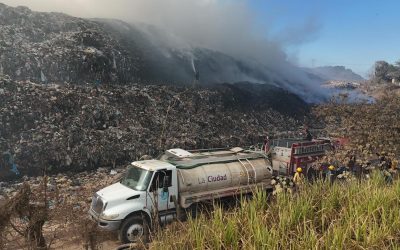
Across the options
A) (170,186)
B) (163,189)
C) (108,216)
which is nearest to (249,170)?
(170,186)

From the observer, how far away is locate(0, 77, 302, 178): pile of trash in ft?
53.5

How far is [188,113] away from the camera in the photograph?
22828mm

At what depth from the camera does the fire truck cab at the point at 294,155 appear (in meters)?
15.5

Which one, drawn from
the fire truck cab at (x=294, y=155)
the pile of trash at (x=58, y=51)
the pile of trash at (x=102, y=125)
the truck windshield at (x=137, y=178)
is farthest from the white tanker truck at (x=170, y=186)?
the pile of trash at (x=58, y=51)

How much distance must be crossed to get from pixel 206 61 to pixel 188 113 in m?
10.8

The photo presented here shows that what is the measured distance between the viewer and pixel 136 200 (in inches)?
395

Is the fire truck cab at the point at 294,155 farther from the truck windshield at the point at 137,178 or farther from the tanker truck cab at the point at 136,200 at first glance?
the truck windshield at the point at 137,178

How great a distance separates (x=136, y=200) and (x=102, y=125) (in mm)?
9747

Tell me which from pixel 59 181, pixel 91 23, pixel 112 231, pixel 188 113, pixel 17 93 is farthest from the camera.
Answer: pixel 91 23

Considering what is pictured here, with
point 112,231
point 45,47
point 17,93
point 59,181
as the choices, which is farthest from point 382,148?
point 45,47

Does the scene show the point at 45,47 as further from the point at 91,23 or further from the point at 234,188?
the point at 234,188

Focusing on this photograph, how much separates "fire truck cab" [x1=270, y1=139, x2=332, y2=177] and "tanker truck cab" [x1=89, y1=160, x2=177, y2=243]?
6050mm

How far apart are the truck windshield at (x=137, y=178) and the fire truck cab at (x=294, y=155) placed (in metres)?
6.43

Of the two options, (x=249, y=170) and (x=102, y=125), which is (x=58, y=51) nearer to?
(x=102, y=125)
